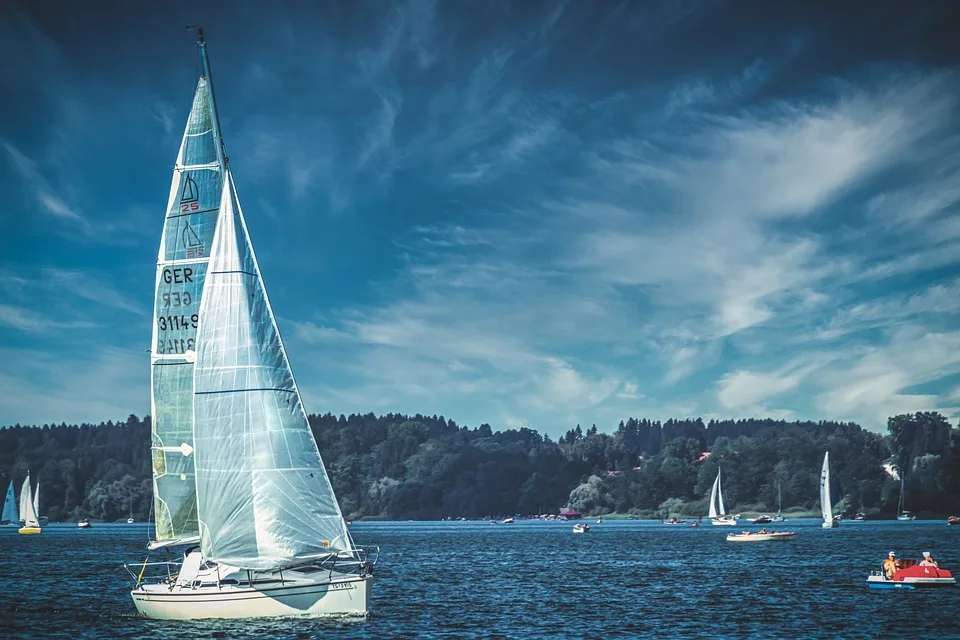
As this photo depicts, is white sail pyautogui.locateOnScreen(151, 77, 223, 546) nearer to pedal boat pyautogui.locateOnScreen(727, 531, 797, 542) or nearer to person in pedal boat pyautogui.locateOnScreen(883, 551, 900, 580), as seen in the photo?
person in pedal boat pyautogui.locateOnScreen(883, 551, 900, 580)

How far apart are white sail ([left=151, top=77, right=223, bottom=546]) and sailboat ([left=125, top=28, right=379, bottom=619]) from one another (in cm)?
27

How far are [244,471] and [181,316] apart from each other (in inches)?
388

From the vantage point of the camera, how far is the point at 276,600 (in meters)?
46.6

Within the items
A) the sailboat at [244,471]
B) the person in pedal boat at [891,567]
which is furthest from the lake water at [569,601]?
the sailboat at [244,471]

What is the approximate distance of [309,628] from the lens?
154 feet

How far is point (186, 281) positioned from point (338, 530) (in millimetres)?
15469

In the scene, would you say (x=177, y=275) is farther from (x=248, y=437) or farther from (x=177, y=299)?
(x=248, y=437)

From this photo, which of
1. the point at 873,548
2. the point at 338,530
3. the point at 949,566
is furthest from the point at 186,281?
the point at 873,548

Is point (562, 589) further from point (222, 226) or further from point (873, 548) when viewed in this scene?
point (873, 548)

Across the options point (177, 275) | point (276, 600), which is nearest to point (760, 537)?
point (276, 600)

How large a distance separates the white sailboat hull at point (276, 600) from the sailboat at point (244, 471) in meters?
0.05

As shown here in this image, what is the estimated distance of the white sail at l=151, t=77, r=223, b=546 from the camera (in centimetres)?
5266

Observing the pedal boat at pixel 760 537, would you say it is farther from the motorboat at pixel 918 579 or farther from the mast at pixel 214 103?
the mast at pixel 214 103

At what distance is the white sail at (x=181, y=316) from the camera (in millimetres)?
52656
